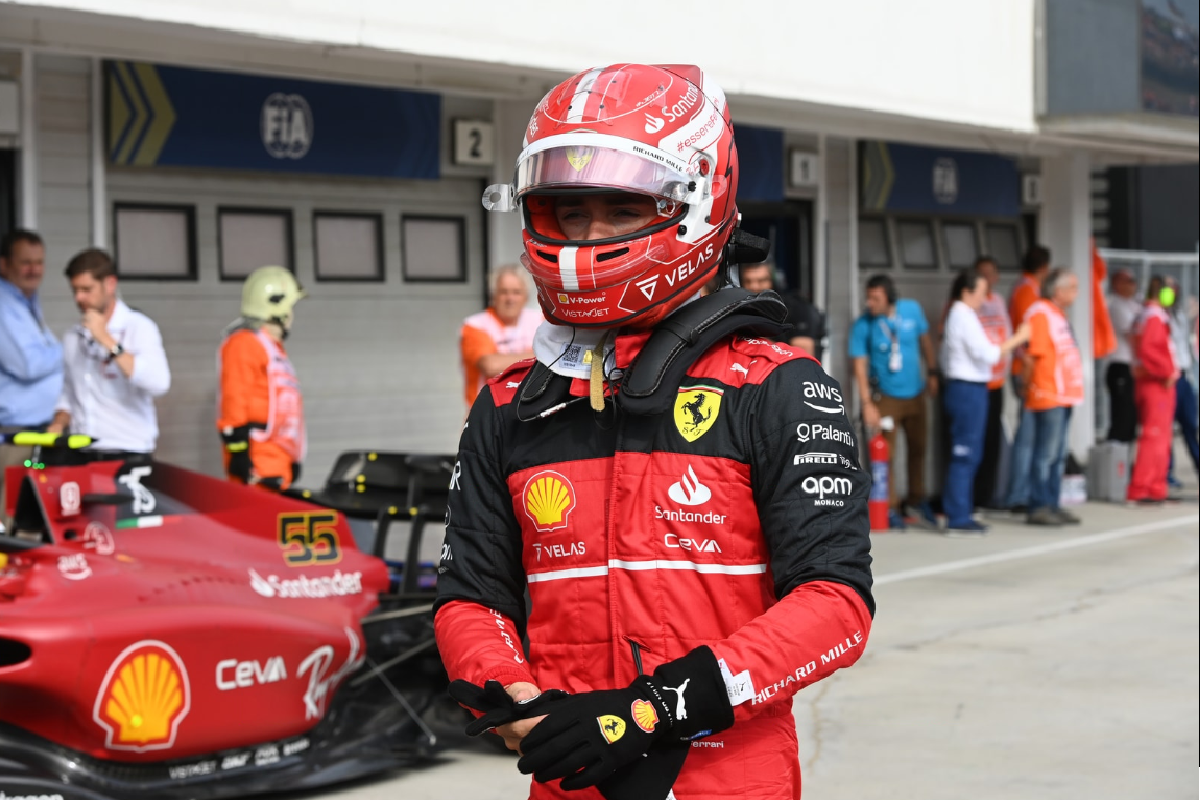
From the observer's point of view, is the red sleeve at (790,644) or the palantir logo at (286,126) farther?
the palantir logo at (286,126)

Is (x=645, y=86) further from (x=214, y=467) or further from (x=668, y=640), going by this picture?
(x=214, y=467)

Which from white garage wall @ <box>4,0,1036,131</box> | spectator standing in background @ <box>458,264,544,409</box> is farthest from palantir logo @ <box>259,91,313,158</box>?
spectator standing in background @ <box>458,264,544,409</box>

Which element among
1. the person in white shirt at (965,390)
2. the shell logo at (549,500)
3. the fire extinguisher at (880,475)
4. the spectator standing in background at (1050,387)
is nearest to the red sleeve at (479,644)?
the shell logo at (549,500)

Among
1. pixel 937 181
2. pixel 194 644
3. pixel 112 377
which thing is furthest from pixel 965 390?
pixel 194 644

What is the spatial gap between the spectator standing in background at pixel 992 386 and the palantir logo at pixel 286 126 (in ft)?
17.4

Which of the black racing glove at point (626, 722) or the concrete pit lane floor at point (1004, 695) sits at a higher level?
the black racing glove at point (626, 722)

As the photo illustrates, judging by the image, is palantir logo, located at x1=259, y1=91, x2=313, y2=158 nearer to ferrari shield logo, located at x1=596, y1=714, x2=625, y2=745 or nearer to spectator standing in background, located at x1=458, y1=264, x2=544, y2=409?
spectator standing in background, located at x1=458, y1=264, x2=544, y2=409

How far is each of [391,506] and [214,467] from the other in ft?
9.68

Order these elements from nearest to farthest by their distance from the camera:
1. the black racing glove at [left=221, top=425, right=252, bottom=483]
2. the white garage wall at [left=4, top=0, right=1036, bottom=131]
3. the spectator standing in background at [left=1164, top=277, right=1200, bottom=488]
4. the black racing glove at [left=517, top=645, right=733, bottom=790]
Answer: the black racing glove at [left=517, top=645, right=733, bottom=790] < the black racing glove at [left=221, top=425, right=252, bottom=483] < the white garage wall at [left=4, top=0, right=1036, bottom=131] < the spectator standing in background at [left=1164, top=277, right=1200, bottom=488]

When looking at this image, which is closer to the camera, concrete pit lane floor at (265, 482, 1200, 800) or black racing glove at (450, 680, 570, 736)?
black racing glove at (450, 680, 570, 736)

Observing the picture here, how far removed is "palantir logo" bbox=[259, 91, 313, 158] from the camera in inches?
339

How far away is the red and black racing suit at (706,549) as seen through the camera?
7.08 ft

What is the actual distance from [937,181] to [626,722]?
12619 millimetres

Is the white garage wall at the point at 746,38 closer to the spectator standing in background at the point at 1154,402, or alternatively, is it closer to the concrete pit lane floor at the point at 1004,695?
the spectator standing in background at the point at 1154,402
